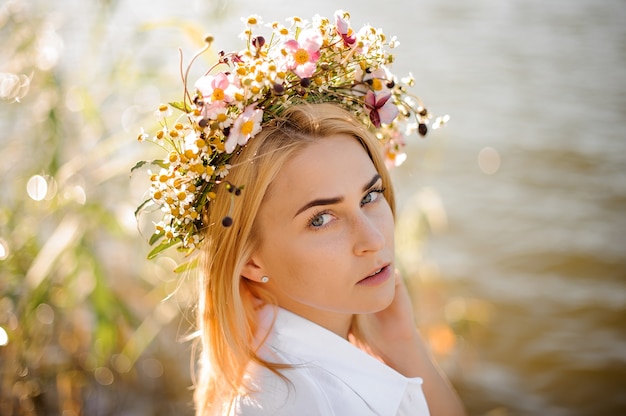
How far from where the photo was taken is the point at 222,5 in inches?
144

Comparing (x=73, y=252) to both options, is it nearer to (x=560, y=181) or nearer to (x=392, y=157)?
(x=392, y=157)

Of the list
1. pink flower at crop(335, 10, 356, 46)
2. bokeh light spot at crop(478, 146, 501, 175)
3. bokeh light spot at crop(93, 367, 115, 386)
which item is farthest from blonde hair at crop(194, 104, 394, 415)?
bokeh light spot at crop(478, 146, 501, 175)

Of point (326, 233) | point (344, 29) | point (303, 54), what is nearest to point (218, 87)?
point (303, 54)

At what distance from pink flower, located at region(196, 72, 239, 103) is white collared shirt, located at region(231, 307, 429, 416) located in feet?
2.38

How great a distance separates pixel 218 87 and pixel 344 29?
45 centimetres

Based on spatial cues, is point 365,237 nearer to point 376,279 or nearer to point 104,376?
point 376,279

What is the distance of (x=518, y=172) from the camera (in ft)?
27.0

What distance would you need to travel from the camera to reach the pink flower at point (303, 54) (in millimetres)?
2312

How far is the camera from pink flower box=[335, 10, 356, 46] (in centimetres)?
238

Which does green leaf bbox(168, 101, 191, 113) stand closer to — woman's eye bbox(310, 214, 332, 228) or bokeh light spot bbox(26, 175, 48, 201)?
woman's eye bbox(310, 214, 332, 228)

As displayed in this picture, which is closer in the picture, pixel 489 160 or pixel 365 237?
pixel 365 237

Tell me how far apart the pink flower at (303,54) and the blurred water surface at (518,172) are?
45.2 inches

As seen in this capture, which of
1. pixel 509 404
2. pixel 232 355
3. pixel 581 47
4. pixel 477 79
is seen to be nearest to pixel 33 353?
pixel 232 355

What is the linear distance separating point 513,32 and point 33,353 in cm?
926
